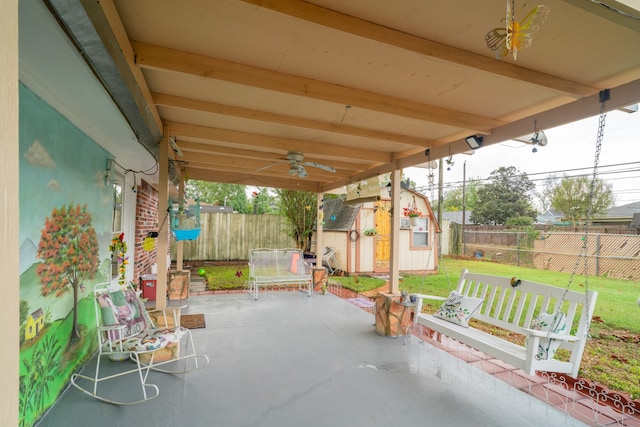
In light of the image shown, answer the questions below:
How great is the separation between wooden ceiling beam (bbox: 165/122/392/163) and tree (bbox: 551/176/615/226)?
1388 centimetres

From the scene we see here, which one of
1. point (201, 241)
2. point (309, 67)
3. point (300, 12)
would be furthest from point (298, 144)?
point (201, 241)

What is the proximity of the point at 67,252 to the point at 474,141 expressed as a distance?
13.5 feet

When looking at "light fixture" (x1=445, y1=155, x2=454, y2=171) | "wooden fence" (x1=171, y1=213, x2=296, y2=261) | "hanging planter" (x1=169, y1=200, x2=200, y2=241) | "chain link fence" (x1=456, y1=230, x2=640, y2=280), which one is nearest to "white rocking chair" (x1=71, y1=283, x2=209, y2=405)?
"hanging planter" (x1=169, y1=200, x2=200, y2=241)

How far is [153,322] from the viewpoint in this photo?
3.47 m

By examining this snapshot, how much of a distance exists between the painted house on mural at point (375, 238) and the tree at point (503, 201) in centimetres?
1542

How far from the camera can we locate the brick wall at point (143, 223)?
18.4ft

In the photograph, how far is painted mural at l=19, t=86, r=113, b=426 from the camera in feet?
6.90

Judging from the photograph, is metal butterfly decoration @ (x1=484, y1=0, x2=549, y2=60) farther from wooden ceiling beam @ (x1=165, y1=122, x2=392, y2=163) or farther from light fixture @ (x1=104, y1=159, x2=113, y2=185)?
light fixture @ (x1=104, y1=159, x2=113, y2=185)

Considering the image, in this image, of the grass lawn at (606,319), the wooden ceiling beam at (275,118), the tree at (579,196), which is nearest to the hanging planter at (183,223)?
the wooden ceiling beam at (275,118)

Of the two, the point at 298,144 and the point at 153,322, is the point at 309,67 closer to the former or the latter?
the point at 298,144

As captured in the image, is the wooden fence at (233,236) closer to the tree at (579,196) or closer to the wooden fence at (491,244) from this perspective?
the wooden fence at (491,244)

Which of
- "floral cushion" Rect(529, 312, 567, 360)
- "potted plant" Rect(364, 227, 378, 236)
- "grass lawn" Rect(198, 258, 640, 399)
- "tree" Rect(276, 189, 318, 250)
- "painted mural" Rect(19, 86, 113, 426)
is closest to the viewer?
"painted mural" Rect(19, 86, 113, 426)

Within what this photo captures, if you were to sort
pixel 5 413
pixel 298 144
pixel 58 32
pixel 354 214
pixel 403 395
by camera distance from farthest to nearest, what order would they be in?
pixel 354 214 < pixel 298 144 < pixel 403 395 < pixel 58 32 < pixel 5 413

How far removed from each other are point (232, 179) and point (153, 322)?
387cm
